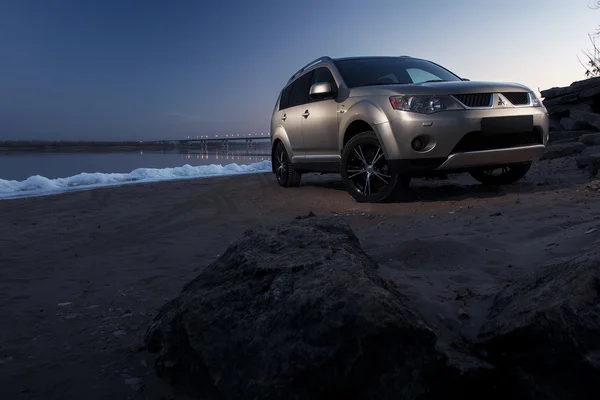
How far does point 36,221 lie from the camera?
17.1 feet

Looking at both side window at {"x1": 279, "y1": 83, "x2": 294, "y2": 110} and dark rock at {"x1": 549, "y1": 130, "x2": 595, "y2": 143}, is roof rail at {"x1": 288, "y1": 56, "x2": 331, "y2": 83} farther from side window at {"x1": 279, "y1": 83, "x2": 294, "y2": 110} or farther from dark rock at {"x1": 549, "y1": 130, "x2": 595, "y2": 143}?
dark rock at {"x1": 549, "y1": 130, "x2": 595, "y2": 143}

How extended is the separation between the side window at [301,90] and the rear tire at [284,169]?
837 millimetres

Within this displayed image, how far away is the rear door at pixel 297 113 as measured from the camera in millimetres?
6586

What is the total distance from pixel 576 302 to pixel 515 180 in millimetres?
4802

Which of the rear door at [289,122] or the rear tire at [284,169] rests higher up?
the rear door at [289,122]

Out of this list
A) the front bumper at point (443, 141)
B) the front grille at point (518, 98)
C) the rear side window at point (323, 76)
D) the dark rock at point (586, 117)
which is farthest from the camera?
the dark rock at point (586, 117)

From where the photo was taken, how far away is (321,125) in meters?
5.98

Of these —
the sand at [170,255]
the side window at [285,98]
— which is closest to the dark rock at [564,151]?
the sand at [170,255]

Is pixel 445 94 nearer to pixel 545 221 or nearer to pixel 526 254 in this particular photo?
pixel 545 221

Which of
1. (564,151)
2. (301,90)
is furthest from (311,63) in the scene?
(564,151)

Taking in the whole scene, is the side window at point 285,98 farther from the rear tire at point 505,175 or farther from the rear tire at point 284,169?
the rear tire at point 505,175

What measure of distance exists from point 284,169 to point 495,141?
3.70 metres

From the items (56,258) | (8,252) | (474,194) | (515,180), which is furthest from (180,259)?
(515,180)

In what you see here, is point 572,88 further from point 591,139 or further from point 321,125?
point 321,125
